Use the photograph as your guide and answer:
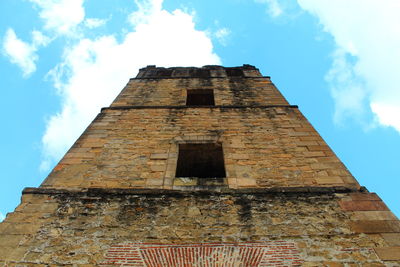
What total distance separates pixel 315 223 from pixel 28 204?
3795mm

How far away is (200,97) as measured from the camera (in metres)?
8.95

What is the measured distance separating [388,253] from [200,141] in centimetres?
343

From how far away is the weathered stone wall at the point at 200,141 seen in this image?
4.77 metres

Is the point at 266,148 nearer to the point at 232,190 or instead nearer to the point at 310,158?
the point at 310,158

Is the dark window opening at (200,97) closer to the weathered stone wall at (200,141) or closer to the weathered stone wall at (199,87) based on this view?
the weathered stone wall at (199,87)

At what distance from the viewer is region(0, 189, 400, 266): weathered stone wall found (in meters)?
3.42

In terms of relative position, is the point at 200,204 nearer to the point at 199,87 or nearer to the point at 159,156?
the point at 159,156

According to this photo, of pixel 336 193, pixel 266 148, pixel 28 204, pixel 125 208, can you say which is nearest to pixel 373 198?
pixel 336 193

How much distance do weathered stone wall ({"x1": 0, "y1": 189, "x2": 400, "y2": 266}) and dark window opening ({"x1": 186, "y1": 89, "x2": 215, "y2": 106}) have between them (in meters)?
4.84

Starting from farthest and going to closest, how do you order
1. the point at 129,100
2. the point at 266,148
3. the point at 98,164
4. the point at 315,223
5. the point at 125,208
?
1. the point at 129,100
2. the point at 266,148
3. the point at 98,164
4. the point at 125,208
5. the point at 315,223

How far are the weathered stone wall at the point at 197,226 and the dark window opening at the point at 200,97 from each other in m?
4.84

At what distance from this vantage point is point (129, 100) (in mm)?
7832

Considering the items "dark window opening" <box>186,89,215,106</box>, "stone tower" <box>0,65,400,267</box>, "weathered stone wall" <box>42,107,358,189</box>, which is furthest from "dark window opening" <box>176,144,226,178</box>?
"dark window opening" <box>186,89,215,106</box>

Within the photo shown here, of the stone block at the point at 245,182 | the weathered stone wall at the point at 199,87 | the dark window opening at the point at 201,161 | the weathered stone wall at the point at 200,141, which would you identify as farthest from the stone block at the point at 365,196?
the weathered stone wall at the point at 199,87
